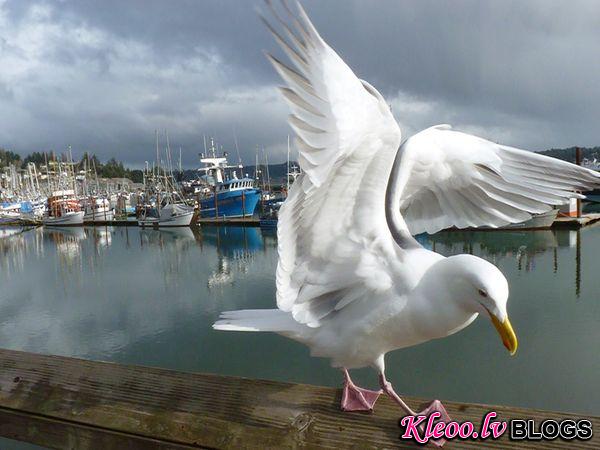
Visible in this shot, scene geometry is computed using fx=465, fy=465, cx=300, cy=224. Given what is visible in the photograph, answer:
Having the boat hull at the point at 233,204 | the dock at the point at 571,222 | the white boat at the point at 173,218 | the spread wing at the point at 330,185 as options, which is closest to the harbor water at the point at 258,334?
the dock at the point at 571,222

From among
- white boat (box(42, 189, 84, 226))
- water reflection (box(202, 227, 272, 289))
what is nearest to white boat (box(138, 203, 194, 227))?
water reflection (box(202, 227, 272, 289))

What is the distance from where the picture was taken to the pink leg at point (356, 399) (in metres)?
1.52

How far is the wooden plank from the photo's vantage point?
1.23m

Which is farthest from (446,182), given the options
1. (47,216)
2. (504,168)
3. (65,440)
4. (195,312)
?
(47,216)

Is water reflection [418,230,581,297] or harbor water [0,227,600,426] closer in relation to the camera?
harbor water [0,227,600,426]

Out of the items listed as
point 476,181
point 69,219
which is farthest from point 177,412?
point 69,219

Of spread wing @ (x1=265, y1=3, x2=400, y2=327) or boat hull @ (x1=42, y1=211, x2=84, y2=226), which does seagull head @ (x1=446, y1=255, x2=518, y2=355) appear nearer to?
spread wing @ (x1=265, y1=3, x2=400, y2=327)

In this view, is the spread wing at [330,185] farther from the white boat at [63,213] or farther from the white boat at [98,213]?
the white boat at [98,213]

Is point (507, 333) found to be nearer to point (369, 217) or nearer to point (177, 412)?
point (369, 217)

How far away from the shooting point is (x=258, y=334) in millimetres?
7598

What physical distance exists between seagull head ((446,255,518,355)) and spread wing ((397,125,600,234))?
465 millimetres

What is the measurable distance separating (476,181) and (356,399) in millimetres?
973

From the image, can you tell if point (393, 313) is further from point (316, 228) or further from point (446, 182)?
point (446, 182)

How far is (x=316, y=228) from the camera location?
1532mm
